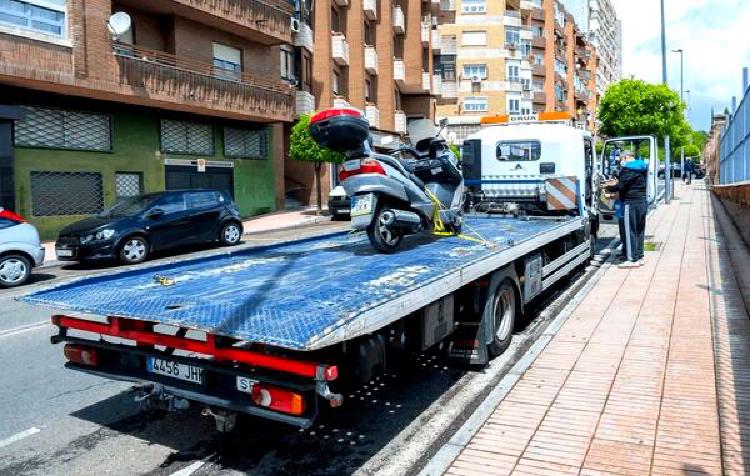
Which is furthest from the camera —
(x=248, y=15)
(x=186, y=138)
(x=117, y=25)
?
(x=248, y=15)

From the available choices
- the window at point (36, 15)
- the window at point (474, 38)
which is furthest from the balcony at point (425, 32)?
the window at point (36, 15)

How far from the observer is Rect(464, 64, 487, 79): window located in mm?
58000

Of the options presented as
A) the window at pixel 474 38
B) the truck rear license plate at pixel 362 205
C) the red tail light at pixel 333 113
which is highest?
the window at pixel 474 38

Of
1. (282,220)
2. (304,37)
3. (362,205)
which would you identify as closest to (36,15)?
(282,220)

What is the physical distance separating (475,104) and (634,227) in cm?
4930

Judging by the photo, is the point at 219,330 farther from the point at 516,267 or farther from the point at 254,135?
the point at 254,135

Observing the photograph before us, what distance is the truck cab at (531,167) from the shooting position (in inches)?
417

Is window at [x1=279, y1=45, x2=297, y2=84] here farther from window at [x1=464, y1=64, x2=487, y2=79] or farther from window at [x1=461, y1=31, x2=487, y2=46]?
window at [x1=461, y1=31, x2=487, y2=46]

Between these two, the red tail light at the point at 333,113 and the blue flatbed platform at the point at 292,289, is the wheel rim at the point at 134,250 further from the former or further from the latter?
the red tail light at the point at 333,113

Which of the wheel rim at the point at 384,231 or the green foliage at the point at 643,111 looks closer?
the wheel rim at the point at 384,231

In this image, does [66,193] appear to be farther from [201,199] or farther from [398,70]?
[398,70]

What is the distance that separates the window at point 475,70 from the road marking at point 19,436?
5730cm

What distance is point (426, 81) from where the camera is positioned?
44.3 metres

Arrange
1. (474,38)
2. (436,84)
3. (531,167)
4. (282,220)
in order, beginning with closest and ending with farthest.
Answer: (531,167) < (282,220) < (436,84) < (474,38)
